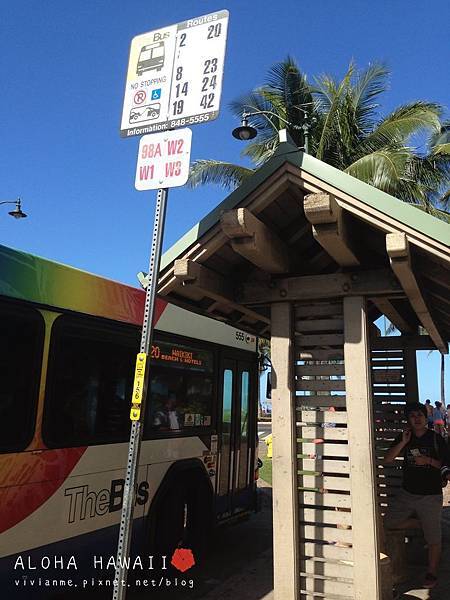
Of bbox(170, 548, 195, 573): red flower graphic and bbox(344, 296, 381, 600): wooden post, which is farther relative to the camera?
bbox(170, 548, 195, 573): red flower graphic

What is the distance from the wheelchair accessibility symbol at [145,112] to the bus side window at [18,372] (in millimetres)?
1724

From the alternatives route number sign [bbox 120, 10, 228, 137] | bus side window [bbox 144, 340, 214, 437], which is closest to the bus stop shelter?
route number sign [bbox 120, 10, 228, 137]

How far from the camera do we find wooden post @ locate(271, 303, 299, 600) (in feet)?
12.5

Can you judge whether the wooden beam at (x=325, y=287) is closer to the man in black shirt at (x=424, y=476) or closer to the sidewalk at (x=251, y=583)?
the man in black shirt at (x=424, y=476)

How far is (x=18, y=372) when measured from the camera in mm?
4000

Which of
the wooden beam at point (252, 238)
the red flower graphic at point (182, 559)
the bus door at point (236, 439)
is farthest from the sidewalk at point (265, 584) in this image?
the wooden beam at point (252, 238)

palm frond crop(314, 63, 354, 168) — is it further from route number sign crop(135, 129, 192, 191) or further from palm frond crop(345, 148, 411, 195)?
route number sign crop(135, 129, 192, 191)

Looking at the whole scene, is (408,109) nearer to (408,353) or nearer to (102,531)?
(408,353)

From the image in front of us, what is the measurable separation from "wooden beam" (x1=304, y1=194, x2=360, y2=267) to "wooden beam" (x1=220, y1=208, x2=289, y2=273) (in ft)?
1.33

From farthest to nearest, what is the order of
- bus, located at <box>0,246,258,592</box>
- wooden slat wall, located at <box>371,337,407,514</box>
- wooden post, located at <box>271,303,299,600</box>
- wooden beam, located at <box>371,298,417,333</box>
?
wooden slat wall, located at <box>371,337,407,514</box>
wooden beam, located at <box>371,298,417,333</box>
bus, located at <box>0,246,258,592</box>
wooden post, located at <box>271,303,299,600</box>

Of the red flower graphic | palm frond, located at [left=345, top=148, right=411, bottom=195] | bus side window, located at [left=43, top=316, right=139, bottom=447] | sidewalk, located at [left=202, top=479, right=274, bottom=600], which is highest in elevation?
palm frond, located at [left=345, top=148, right=411, bottom=195]

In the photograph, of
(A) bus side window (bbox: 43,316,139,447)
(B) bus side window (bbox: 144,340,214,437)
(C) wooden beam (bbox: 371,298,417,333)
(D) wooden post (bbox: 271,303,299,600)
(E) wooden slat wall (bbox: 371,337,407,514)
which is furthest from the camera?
(E) wooden slat wall (bbox: 371,337,407,514)

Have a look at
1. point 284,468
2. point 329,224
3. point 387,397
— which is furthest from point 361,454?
point 387,397

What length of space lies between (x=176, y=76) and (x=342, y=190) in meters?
1.33
